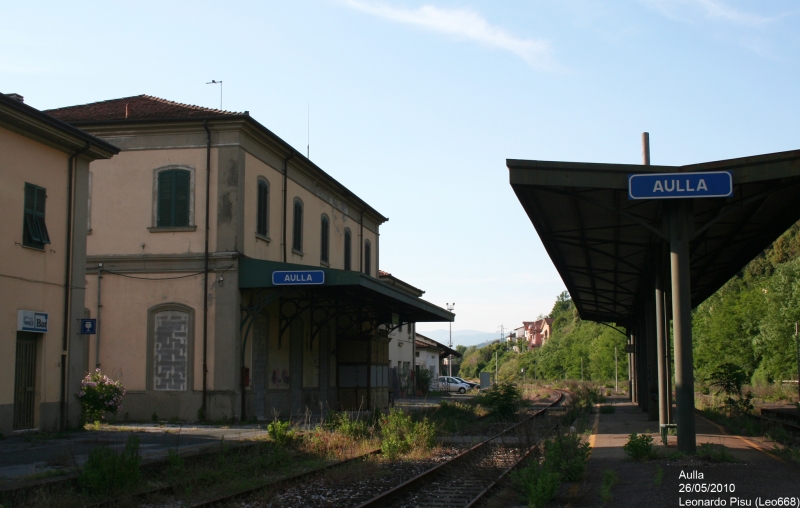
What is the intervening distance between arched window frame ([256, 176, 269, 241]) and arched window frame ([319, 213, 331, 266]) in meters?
4.92

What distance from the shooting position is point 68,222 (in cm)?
1656

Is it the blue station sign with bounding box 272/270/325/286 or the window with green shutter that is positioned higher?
the window with green shutter

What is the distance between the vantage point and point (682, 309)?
39.8 ft

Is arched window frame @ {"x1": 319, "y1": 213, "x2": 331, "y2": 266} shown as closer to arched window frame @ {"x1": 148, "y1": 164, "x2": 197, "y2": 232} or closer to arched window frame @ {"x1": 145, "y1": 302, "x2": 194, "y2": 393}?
arched window frame @ {"x1": 148, "y1": 164, "x2": 197, "y2": 232}

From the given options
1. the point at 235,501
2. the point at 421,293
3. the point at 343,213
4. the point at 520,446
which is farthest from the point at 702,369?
the point at 235,501

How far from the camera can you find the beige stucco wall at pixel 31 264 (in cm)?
1473

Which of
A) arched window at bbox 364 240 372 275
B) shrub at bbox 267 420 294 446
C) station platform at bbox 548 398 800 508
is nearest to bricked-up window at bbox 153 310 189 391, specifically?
shrub at bbox 267 420 294 446

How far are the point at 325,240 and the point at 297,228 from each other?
2.88 m

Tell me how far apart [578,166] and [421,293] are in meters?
35.7

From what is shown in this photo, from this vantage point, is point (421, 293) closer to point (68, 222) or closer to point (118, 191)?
point (118, 191)

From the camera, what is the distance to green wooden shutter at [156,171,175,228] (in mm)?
21000

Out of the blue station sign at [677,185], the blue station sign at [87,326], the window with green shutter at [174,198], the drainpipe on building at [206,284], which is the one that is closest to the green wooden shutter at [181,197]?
the window with green shutter at [174,198]

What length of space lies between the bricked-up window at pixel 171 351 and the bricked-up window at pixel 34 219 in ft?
17.4

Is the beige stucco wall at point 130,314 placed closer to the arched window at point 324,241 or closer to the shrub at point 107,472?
the arched window at point 324,241
